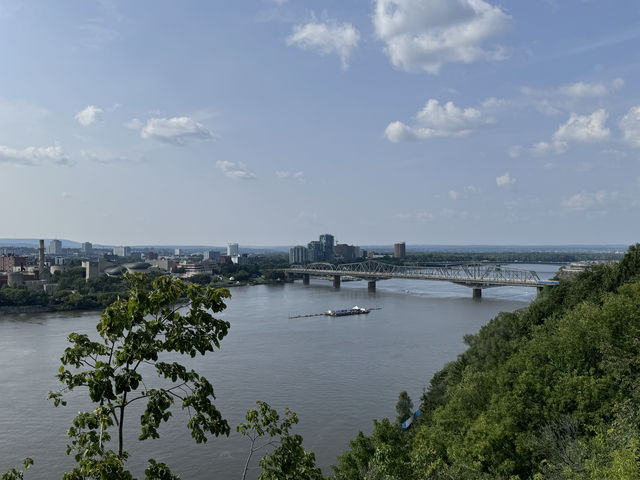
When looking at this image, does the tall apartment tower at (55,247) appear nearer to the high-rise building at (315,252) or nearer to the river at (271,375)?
the high-rise building at (315,252)

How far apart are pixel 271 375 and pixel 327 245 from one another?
84629 mm

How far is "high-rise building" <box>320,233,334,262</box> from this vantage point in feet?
310

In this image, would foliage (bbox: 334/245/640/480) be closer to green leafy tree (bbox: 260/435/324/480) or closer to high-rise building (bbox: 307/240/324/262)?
green leafy tree (bbox: 260/435/324/480)

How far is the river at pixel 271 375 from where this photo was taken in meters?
8.85

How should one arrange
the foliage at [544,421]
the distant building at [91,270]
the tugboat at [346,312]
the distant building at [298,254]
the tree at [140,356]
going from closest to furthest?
the tree at [140,356], the foliage at [544,421], the tugboat at [346,312], the distant building at [91,270], the distant building at [298,254]

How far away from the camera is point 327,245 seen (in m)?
98.4

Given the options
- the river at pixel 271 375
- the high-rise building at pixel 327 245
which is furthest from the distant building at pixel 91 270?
the high-rise building at pixel 327 245

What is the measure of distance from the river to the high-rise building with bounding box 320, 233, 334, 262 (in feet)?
215

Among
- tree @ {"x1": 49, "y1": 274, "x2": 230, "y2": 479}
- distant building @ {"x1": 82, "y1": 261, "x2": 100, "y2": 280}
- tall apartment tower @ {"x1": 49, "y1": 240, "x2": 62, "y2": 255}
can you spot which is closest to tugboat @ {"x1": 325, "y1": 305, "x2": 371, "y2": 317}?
distant building @ {"x1": 82, "y1": 261, "x2": 100, "y2": 280}

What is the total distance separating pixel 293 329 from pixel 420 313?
766 centimetres

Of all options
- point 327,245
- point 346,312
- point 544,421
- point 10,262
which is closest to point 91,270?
point 10,262

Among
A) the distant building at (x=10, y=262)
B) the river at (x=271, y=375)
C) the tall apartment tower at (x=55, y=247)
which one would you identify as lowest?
the river at (x=271, y=375)

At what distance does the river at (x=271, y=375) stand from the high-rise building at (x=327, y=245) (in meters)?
65.7

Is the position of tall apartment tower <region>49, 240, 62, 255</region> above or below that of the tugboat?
above
